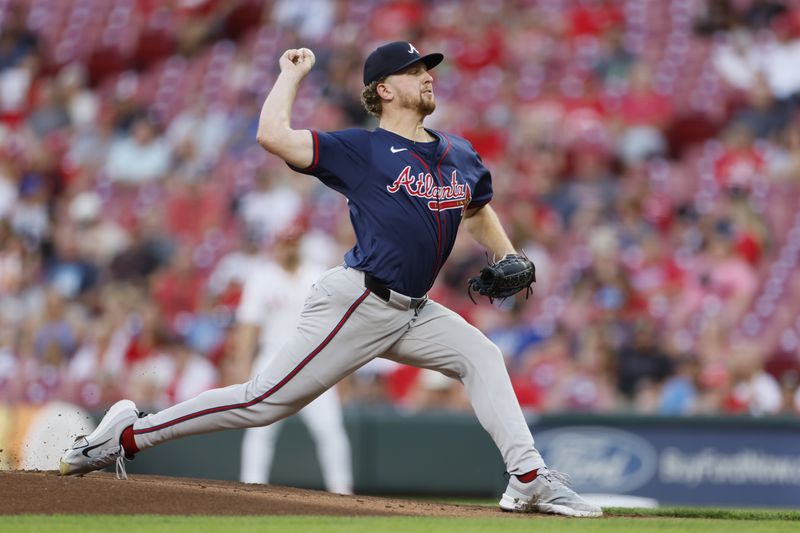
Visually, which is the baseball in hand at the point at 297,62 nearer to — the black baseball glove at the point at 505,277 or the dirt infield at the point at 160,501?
the black baseball glove at the point at 505,277

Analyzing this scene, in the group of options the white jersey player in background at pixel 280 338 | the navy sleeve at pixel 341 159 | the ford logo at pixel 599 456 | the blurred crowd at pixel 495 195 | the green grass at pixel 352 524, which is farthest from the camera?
the blurred crowd at pixel 495 195

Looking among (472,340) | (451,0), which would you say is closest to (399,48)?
(472,340)

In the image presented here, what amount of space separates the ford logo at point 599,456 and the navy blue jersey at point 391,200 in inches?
175

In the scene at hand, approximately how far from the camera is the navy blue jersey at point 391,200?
5117mm

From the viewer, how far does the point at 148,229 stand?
1276 cm

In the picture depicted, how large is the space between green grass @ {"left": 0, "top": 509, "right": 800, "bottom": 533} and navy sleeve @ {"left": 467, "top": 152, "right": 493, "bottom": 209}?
4.58 feet

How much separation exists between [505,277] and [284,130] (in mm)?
1198

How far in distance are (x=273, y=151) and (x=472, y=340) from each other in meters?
1.20

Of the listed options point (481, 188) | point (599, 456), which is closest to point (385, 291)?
point (481, 188)

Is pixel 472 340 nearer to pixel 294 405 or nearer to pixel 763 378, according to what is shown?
pixel 294 405

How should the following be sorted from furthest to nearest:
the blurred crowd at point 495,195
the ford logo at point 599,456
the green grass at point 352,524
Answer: the blurred crowd at point 495,195, the ford logo at point 599,456, the green grass at point 352,524

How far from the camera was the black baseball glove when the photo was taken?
17.8 ft

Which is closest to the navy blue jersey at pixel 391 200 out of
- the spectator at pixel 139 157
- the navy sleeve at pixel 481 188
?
the navy sleeve at pixel 481 188

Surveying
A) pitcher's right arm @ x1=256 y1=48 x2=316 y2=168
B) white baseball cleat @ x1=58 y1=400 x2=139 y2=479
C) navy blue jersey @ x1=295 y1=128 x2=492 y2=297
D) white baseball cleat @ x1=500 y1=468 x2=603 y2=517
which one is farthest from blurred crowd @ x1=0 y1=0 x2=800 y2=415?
pitcher's right arm @ x1=256 y1=48 x2=316 y2=168
